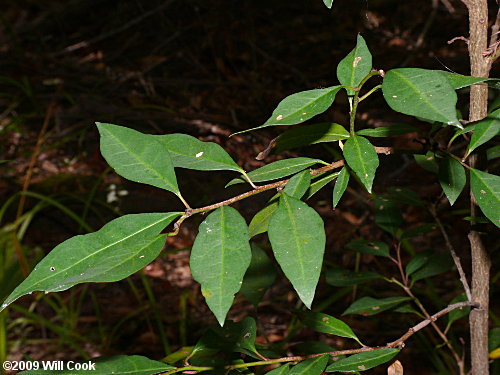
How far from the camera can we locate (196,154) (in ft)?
1.86

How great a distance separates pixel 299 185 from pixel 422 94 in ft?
0.50

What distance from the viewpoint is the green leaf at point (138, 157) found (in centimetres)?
52

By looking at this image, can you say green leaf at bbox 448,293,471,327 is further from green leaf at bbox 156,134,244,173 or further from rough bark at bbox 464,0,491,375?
green leaf at bbox 156,134,244,173

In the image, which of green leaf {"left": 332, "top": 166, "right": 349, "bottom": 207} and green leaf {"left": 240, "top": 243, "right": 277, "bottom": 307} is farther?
green leaf {"left": 240, "top": 243, "right": 277, "bottom": 307}

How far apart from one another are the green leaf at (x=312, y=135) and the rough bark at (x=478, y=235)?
6.4 inches

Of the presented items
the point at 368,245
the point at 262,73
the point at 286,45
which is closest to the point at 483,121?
the point at 368,245

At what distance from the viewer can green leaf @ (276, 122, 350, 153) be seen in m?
0.59

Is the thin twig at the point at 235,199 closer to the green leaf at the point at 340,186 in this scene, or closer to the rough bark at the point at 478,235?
the green leaf at the point at 340,186

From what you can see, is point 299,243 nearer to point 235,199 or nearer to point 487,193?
point 235,199

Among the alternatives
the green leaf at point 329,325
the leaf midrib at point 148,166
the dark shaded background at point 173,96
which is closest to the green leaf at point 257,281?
the green leaf at point 329,325

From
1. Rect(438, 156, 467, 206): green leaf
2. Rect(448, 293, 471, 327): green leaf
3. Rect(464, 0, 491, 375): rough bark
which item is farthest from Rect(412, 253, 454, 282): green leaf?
Rect(438, 156, 467, 206): green leaf

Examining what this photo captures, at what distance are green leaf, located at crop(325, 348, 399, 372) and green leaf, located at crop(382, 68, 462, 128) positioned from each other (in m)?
0.28

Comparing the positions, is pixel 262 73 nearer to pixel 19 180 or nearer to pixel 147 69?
pixel 147 69

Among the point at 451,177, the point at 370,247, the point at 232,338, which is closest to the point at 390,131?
the point at 451,177
